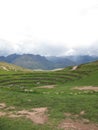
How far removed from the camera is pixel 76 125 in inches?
1283

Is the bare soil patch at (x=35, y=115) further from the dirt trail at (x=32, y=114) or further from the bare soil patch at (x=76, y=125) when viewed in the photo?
the bare soil patch at (x=76, y=125)

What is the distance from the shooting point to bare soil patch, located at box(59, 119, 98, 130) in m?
31.7

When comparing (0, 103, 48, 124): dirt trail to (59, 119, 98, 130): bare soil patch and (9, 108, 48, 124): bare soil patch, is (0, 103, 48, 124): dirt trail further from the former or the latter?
(59, 119, 98, 130): bare soil patch

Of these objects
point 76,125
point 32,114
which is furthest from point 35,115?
point 76,125

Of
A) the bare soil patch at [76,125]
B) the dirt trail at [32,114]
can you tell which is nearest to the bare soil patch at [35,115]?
the dirt trail at [32,114]

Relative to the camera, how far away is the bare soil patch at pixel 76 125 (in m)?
31.7

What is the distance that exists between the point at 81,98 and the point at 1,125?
14.6m

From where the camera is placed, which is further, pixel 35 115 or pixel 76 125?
pixel 35 115

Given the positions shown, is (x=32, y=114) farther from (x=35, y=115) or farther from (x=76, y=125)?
(x=76, y=125)

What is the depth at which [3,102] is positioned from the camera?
43406 mm

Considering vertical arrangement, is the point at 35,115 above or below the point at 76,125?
above

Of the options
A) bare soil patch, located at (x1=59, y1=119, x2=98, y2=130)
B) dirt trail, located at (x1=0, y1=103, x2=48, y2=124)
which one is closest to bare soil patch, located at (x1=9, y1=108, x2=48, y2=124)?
dirt trail, located at (x1=0, y1=103, x2=48, y2=124)

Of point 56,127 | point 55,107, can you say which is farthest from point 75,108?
point 56,127

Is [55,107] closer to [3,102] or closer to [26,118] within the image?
[26,118]
